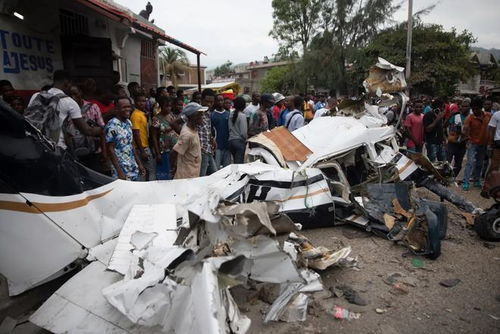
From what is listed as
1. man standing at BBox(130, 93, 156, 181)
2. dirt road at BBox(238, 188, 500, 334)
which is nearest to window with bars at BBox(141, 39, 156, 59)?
man standing at BBox(130, 93, 156, 181)

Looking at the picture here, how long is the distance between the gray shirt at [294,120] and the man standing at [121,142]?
3.32 meters

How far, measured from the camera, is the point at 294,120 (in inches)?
262

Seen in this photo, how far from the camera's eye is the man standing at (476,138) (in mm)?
6527

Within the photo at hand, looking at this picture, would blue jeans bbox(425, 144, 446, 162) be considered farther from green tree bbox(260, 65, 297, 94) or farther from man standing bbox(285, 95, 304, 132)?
green tree bbox(260, 65, 297, 94)

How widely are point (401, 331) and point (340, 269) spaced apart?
0.93m

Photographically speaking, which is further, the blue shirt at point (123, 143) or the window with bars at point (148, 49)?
the window with bars at point (148, 49)

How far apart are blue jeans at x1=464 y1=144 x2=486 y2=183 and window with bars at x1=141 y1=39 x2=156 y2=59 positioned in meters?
9.84

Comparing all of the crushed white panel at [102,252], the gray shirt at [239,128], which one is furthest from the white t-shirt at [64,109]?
the gray shirt at [239,128]

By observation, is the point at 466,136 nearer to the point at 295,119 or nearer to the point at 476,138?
the point at 476,138

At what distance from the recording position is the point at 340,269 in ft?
11.3

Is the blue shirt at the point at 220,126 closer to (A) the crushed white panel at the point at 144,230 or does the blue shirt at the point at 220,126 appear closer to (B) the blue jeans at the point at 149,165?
(B) the blue jeans at the point at 149,165

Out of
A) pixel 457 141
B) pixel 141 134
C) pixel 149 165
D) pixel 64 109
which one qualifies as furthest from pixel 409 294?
pixel 457 141

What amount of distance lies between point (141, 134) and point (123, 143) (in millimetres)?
759

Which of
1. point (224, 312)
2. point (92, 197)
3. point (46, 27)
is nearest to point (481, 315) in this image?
point (224, 312)
